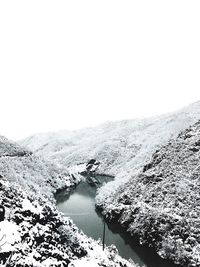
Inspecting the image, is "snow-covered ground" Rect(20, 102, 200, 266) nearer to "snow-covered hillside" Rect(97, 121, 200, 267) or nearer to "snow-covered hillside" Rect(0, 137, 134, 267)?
"snow-covered hillside" Rect(97, 121, 200, 267)

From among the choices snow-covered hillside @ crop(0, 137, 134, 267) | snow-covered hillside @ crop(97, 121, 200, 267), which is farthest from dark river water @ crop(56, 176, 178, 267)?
snow-covered hillside @ crop(0, 137, 134, 267)

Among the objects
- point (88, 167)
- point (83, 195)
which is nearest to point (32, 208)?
point (83, 195)

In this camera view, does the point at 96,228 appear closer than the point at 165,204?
No

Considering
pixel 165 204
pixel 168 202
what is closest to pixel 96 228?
pixel 165 204

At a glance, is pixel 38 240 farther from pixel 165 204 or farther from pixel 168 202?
pixel 168 202

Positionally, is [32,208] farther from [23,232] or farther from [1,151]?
[1,151]

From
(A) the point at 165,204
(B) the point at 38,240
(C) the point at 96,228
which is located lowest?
(C) the point at 96,228

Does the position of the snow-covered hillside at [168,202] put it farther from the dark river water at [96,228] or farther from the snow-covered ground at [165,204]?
the dark river water at [96,228]
